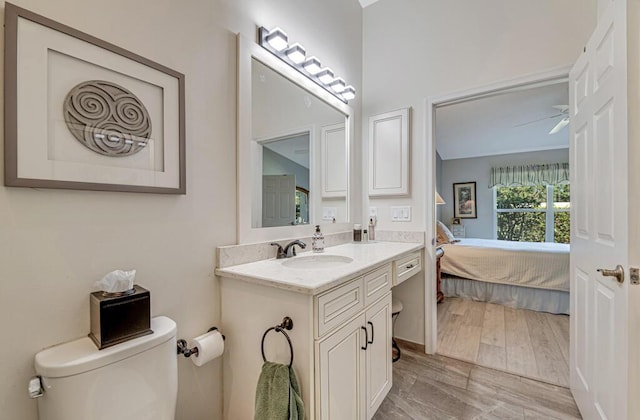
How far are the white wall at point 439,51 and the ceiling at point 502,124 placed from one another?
1.60 ft

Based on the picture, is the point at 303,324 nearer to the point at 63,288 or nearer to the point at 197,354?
the point at 197,354

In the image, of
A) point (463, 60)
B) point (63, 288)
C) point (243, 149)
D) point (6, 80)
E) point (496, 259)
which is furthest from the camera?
point (496, 259)

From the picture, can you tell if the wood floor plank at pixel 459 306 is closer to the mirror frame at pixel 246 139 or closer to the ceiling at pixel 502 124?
the ceiling at pixel 502 124

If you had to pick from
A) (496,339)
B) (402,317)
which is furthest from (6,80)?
(496,339)

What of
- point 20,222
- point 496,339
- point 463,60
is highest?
point 463,60

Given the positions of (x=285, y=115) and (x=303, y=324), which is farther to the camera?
(x=285, y=115)

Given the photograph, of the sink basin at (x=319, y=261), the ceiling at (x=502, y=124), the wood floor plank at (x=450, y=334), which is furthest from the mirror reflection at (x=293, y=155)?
the wood floor plank at (x=450, y=334)

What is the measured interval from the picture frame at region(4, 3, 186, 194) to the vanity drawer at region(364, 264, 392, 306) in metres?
0.95

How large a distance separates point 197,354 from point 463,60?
8.24 feet

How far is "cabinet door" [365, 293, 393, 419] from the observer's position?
1419 mm

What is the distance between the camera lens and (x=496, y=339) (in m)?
2.46

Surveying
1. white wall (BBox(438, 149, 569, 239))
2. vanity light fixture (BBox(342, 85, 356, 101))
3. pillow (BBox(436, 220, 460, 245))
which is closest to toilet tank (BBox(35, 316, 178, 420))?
vanity light fixture (BBox(342, 85, 356, 101))

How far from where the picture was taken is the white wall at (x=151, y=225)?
2.65ft

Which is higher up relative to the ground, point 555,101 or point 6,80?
point 555,101
